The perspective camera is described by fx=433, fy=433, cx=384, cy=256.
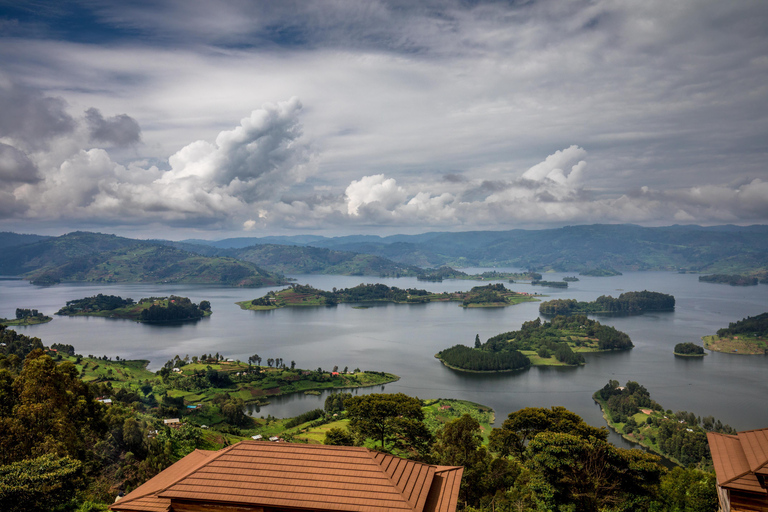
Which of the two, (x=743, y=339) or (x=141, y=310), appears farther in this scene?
(x=141, y=310)

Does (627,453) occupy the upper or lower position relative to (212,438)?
upper

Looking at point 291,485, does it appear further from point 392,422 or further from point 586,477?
point 392,422

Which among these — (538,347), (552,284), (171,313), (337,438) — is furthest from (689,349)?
(552,284)

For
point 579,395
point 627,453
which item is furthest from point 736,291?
point 627,453

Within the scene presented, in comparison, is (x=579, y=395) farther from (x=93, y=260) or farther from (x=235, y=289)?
(x=93, y=260)

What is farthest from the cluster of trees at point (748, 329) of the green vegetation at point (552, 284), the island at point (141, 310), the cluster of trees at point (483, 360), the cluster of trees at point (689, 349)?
the island at point (141, 310)

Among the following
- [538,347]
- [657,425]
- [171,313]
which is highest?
[171,313]

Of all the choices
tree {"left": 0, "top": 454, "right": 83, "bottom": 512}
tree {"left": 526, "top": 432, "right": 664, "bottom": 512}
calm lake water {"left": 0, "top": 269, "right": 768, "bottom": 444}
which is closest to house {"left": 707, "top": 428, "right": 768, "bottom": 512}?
tree {"left": 526, "top": 432, "right": 664, "bottom": 512}
